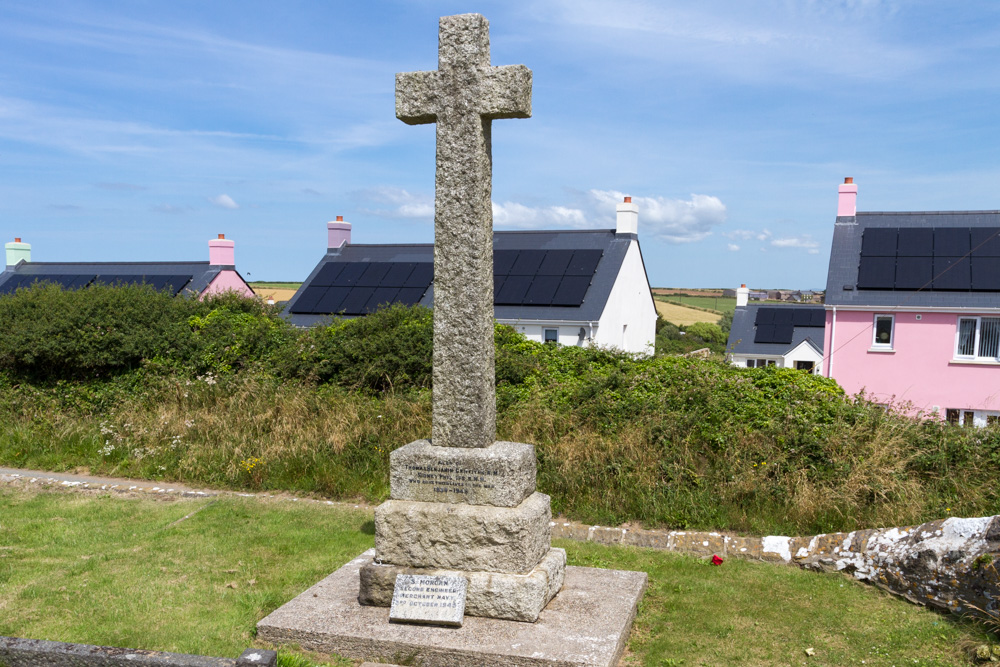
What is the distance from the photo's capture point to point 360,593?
5109 millimetres

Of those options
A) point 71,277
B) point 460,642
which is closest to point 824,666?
point 460,642

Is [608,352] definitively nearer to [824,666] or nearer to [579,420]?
[579,420]

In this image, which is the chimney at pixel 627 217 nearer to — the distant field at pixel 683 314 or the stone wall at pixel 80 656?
the stone wall at pixel 80 656

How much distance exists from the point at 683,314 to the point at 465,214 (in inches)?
2642

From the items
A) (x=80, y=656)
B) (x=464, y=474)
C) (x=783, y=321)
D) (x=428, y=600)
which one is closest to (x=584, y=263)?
(x=783, y=321)

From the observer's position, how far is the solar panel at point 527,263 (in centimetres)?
2373

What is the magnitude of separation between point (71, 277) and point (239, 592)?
27.5 m

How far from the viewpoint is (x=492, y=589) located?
189 inches

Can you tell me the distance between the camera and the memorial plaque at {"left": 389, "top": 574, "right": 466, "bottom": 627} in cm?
469

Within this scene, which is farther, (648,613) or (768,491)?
(768,491)

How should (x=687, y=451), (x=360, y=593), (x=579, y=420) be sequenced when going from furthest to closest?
(x=579, y=420) → (x=687, y=451) → (x=360, y=593)

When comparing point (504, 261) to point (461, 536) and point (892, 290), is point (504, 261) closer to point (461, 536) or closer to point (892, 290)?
point (892, 290)

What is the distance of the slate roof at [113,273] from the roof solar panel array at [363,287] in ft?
14.4

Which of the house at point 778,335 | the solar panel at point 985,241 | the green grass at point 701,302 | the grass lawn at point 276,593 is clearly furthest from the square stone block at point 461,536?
the green grass at point 701,302
